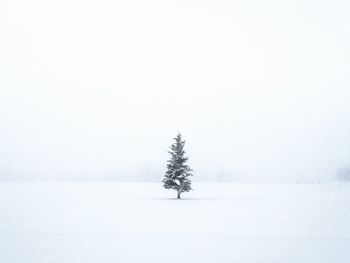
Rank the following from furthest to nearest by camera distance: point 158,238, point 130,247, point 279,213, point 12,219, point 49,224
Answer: point 279,213, point 12,219, point 49,224, point 158,238, point 130,247

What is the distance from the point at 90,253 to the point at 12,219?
1646cm

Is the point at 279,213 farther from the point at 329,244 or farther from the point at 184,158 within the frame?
the point at 184,158

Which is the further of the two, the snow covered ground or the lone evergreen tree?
the lone evergreen tree

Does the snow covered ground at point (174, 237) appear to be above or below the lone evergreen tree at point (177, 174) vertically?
below

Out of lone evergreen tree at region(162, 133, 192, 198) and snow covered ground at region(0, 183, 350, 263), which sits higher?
lone evergreen tree at region(162, 133, 192, 198)

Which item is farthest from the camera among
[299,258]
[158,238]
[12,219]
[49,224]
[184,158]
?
[184,158]

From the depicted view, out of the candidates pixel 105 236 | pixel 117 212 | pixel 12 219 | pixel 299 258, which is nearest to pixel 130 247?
pixel 105 236

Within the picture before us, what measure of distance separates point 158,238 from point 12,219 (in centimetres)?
1450

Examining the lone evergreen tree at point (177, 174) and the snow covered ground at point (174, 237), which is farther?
the lone evergreen tree at point (177, 174)

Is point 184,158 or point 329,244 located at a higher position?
point 184,158

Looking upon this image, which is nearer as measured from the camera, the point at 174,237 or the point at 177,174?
the point at 174,237

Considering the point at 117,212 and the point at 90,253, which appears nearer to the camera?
the point at 90,253

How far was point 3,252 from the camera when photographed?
2148 centimetres

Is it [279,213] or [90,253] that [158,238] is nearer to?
[90,253]
